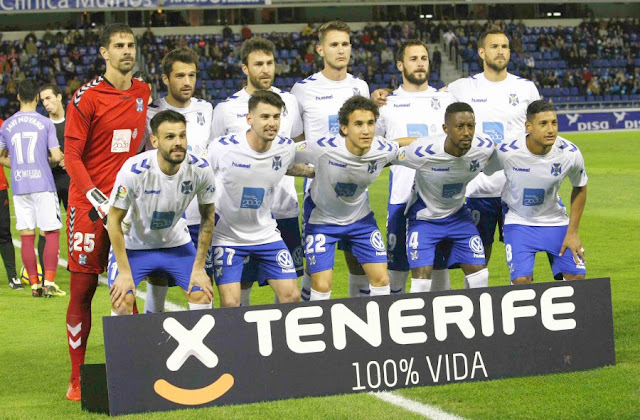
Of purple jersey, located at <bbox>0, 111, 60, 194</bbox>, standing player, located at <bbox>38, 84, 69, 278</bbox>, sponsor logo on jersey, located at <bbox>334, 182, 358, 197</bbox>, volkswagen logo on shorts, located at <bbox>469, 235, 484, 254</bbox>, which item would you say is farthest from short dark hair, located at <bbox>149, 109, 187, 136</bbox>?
purple jersey, located at <bbox>0, 111, 60, 194</bbox>

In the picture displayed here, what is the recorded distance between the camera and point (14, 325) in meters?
8.33

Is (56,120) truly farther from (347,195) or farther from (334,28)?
(347,195)

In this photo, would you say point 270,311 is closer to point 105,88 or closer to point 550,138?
point 105,88

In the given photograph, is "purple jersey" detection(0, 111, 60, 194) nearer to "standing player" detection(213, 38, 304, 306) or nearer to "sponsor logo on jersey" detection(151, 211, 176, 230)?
"standing player" detection(213, 38, 304, 306)

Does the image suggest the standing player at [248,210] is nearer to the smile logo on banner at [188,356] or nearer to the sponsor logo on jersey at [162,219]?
the sponsor logo on jersey at [162,219]

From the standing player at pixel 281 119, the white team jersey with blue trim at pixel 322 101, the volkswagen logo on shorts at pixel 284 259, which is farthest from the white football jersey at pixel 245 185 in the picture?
the white team jersey with blue trim at pixel 322 101

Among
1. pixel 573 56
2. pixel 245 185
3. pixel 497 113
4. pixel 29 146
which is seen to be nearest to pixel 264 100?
pixel 245 185

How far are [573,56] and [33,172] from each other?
32250mm

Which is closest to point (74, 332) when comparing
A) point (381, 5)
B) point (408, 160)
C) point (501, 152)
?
point (408, 160)

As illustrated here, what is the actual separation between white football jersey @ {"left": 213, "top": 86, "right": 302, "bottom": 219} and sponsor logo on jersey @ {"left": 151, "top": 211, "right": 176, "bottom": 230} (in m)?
1.29

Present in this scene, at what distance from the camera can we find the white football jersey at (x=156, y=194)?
18.6ft

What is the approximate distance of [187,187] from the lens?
585cm

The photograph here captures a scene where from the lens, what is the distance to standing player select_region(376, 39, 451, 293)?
7.32m

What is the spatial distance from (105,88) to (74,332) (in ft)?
4.87
